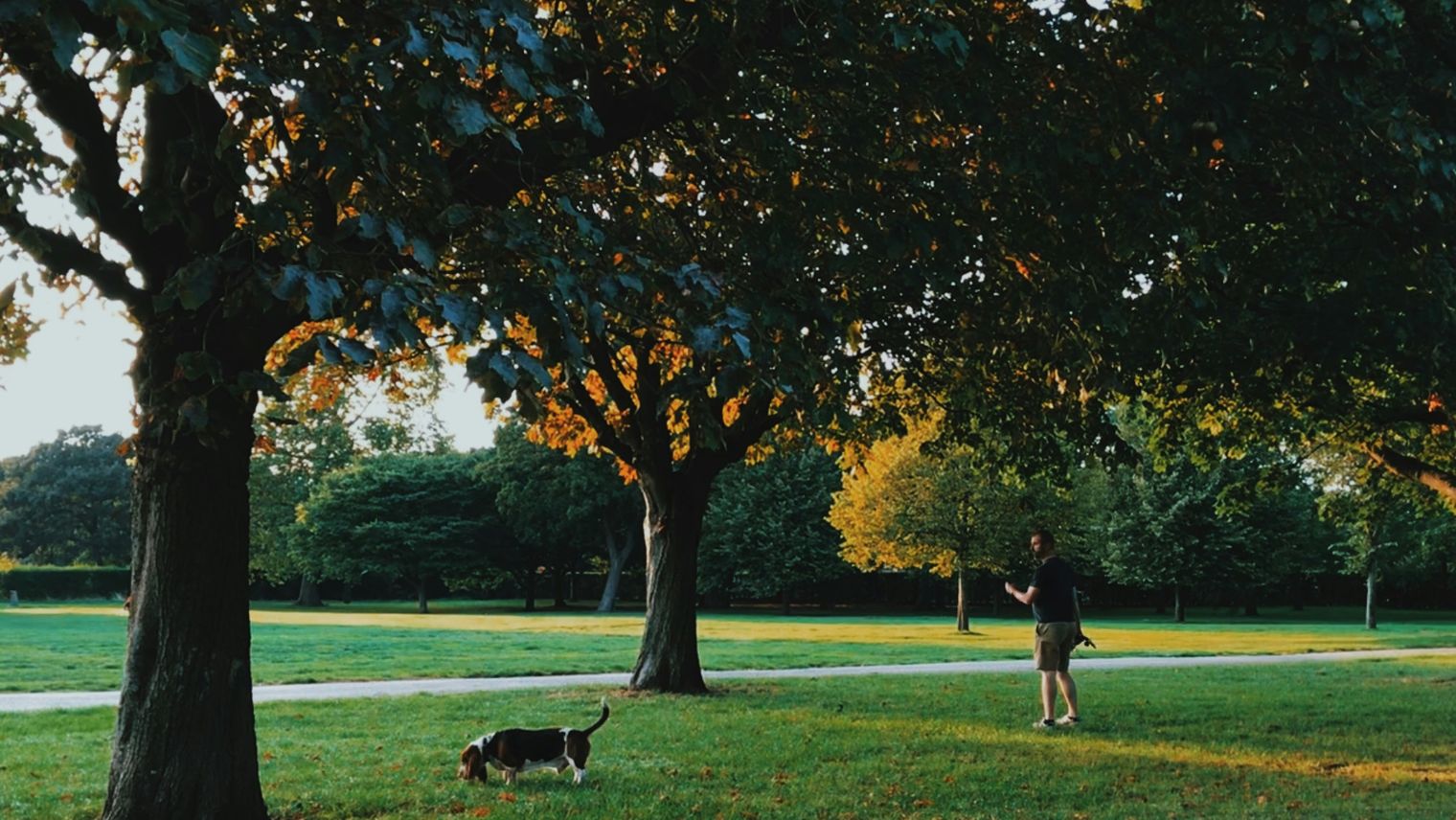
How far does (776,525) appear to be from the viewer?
Result: 54.6m

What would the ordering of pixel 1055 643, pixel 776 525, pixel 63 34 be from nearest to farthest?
pixel 63 34 < pixel 1055 643 < pixel 776 525

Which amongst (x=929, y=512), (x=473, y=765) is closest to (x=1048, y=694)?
(x=473, y=765)

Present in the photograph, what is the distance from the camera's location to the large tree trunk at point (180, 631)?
6.27m

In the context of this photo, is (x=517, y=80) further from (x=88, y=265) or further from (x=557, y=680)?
(x=557, y=680)

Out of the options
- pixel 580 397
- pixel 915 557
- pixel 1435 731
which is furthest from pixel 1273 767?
pixel 915 557

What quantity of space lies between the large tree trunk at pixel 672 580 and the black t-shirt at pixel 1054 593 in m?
4.83

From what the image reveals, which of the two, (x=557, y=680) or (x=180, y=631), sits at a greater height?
(x=180, y=631)

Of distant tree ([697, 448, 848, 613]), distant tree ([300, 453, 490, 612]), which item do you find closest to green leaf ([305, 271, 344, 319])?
distant tree ([697, 448, 848, 613])

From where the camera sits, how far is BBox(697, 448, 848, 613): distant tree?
5500 cm

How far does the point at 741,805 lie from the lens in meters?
7.60

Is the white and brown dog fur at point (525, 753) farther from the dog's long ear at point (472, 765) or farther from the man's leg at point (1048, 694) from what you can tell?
the man's leg at point (1048, 694)

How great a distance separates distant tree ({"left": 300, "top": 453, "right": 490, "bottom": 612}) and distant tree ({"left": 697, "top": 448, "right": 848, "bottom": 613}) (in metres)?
11.8

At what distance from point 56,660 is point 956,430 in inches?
603

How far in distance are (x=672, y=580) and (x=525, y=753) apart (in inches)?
272
